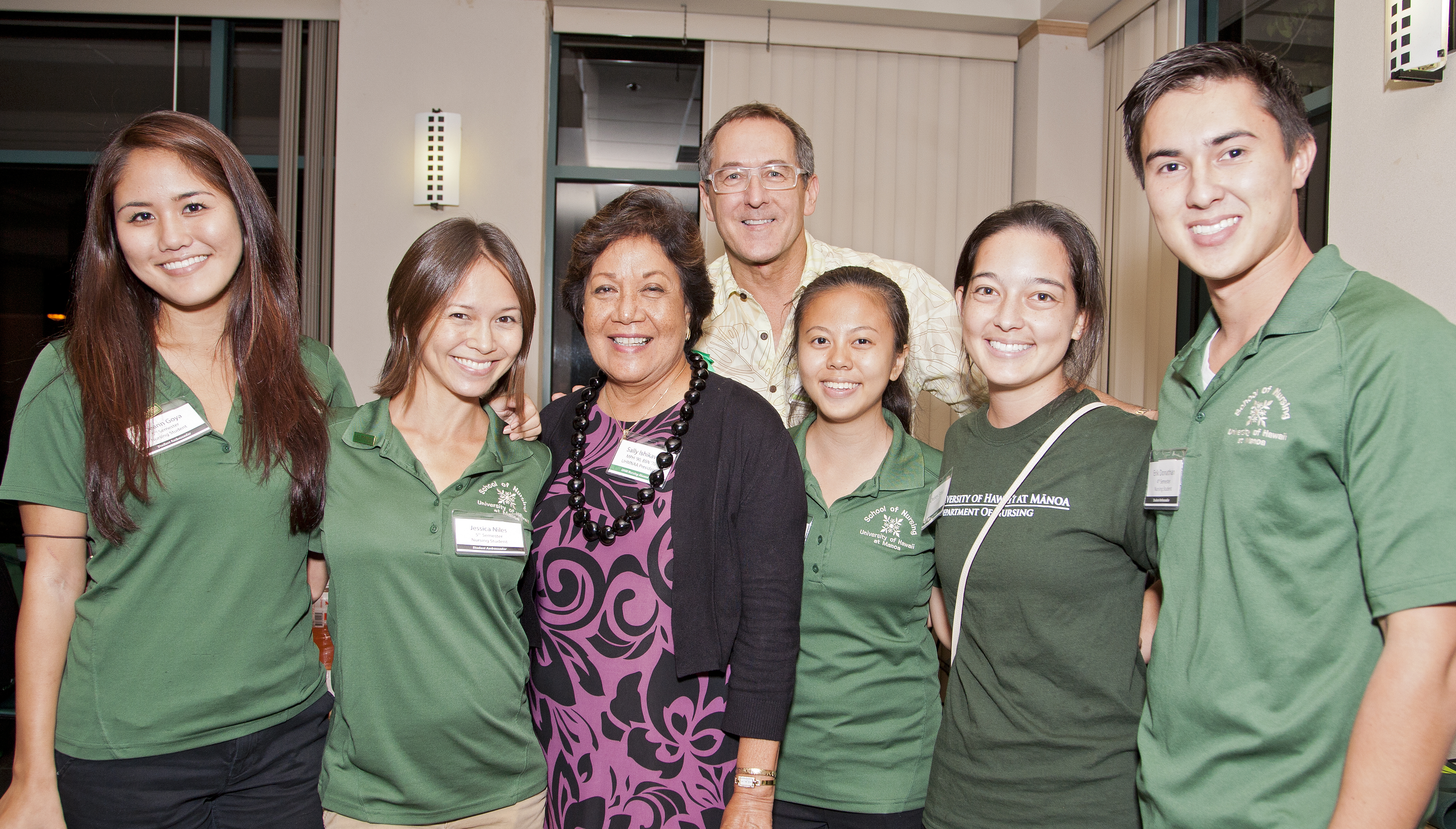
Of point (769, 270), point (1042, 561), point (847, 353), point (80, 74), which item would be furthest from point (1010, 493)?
point (80, 74)

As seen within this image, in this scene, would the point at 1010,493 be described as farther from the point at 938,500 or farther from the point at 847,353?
the point at 847,353

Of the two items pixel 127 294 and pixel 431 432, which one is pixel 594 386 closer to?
pixel 431 432

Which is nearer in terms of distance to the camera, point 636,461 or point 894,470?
point 636,461

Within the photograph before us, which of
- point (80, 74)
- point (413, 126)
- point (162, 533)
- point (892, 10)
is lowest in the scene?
point (162, 533)

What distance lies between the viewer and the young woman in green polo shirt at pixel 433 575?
4.92 ft

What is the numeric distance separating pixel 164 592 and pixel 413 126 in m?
3.77

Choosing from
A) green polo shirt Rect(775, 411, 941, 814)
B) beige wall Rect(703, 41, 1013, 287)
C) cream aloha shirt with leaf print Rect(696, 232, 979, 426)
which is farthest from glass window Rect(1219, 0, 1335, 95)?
green polo shirt Rect(775, 411, 941, 814)

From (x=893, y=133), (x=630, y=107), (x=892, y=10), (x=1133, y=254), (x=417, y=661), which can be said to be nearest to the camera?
(x=417, y=661)

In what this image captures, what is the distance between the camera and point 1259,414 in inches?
46.8

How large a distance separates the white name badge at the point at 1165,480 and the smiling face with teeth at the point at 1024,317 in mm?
299

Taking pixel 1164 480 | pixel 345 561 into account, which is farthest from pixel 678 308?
pixel 1164 480

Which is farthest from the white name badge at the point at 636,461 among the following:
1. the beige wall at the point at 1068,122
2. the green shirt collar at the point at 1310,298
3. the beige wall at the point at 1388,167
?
the beige wall at the point at 1068,122

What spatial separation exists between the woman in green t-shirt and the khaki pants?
76 centimetres

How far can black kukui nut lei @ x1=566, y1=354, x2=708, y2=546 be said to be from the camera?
163 cm
